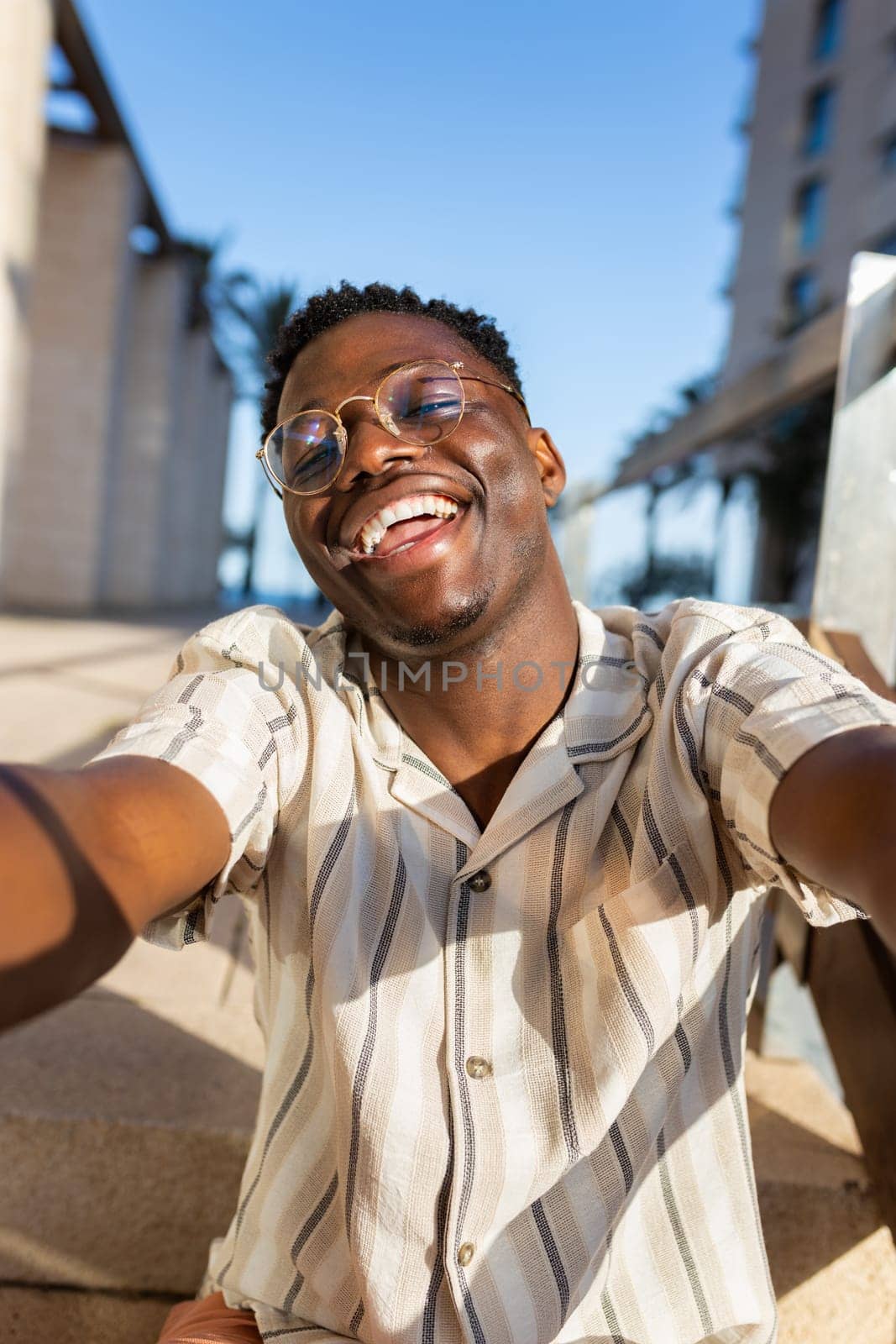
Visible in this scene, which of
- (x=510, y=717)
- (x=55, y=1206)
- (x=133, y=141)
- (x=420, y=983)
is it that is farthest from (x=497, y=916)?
(x=133, y=141)

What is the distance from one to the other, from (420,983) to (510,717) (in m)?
0.45

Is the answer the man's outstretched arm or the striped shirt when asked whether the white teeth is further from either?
the man's outstretched arm

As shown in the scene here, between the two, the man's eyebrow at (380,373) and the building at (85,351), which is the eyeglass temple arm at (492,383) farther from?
the building at (85,351)

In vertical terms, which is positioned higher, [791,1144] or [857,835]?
[857,835]

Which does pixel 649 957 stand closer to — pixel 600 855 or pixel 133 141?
pixel 600 855

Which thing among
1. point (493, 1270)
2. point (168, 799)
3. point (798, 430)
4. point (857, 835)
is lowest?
point (798, 430)

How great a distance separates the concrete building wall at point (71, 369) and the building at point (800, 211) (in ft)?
31.8

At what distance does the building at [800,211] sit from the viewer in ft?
78.1

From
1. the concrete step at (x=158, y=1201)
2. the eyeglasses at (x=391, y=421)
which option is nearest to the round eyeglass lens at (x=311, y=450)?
the eyeglasses at (x=391, y=421)

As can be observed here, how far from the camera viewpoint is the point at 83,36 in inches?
469

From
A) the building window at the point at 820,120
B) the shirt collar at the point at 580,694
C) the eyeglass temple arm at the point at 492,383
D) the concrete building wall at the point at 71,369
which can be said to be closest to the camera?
the shirt collar at the point at 580,694

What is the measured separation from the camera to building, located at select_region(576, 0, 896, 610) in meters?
23.8

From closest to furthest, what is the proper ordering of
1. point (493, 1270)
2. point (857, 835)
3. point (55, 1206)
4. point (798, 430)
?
1. point (857, 835)
2. point (493, 1270)
3. point (55, 1206)
4. point (798, 430)

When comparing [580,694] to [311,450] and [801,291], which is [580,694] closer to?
[311,450]
